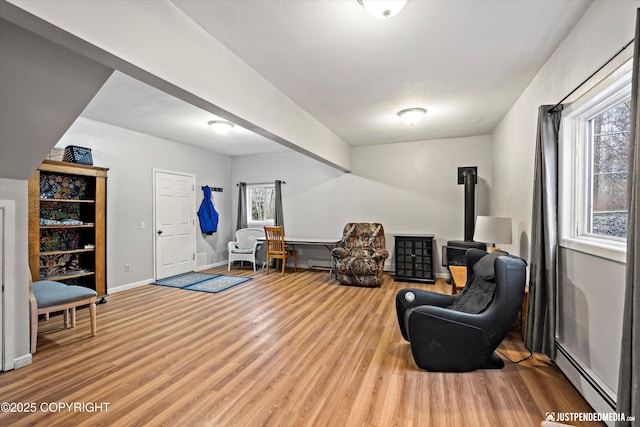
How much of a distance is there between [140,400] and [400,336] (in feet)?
7.50

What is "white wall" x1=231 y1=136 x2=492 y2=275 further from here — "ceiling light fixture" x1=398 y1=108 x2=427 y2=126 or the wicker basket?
the wicker basket

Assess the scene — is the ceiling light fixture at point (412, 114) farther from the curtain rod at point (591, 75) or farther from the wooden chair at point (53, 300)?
the wooden chair at point (53, 300)

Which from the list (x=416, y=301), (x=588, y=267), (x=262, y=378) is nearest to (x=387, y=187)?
(x=416, y=301)

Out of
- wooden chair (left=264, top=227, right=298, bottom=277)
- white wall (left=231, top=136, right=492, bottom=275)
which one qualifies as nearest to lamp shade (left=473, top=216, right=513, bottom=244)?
white wall (left=231, top=136, right=492, bottom=275)

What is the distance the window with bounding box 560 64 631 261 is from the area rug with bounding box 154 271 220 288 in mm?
5250

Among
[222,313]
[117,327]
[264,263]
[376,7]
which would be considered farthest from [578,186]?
[264,263]

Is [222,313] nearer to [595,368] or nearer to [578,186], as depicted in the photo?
[595,368]

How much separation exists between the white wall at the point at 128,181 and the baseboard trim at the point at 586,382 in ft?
18.5

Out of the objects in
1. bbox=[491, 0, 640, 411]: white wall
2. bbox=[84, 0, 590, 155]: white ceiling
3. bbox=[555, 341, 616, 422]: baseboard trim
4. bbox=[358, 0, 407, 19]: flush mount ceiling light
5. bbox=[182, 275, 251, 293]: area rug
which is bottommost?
bbox=[182, 275, 251, 293]: area rug

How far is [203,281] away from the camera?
5.35m

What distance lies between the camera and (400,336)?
3004mm

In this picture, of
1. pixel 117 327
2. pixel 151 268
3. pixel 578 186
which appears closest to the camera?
pixel 578 186

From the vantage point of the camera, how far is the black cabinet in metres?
5.29

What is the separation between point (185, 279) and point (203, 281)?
A: 0.43 m
